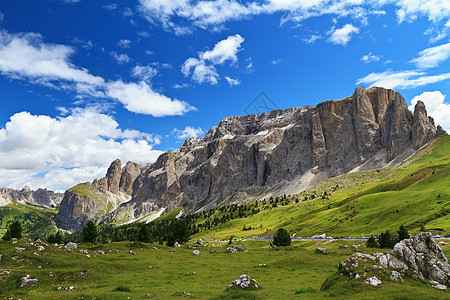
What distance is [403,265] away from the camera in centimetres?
2953

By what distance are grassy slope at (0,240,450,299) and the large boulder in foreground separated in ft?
4.76

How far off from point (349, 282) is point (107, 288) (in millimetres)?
28024

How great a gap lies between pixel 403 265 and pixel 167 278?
3156 cm

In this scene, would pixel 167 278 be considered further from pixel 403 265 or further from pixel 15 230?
pixel 15 230

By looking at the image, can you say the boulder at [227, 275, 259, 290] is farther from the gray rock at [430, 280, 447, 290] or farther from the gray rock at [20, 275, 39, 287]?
the gray rock at [20, 275, 39, 287]

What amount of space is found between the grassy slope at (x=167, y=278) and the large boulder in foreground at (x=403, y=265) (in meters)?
1.45

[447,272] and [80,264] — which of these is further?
[80,264]

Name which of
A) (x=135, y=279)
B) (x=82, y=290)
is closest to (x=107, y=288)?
(x=82, y=290)

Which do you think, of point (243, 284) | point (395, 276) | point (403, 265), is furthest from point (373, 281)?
point (243, 284)

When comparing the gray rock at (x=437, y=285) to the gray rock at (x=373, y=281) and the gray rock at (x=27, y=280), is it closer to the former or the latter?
the gray rock at (x=373, y=281)

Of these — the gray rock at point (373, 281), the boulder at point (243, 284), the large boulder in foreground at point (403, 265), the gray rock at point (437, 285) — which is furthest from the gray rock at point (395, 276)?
the boulder at point (243, 284)

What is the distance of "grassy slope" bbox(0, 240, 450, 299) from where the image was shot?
87.2ft

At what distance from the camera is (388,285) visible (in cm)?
2597

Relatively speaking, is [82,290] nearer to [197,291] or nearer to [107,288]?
[107,288]
